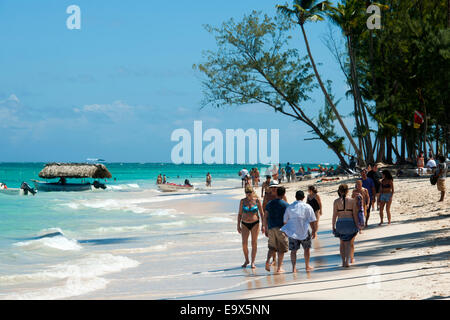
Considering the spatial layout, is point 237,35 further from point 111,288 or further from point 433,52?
point 111,288

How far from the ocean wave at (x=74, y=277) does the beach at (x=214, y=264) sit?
0.7 inches

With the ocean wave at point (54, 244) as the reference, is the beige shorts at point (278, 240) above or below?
above

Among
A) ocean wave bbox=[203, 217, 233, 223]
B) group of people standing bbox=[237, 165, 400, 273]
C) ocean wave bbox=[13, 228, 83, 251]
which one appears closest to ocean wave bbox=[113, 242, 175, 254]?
ocean wave bbox=[13, 228, 83, 251]

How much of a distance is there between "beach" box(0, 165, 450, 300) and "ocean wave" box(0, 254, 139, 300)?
2cm

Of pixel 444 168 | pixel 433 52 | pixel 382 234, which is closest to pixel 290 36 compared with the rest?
pixel 433 52

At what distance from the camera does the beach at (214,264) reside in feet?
25.6

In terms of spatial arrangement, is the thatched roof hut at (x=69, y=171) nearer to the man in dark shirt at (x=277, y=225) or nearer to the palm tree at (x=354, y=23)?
the palm tree at (x=354, y=23)

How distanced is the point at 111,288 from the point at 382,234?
22.4 ft

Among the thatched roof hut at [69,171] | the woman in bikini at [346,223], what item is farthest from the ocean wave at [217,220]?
the thatched roof hut at [69,171]

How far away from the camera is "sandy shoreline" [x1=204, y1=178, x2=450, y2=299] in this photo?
7133mm

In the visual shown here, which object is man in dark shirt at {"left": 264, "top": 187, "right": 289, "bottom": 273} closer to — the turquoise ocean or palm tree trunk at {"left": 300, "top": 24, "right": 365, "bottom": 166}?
the turquoise ocean

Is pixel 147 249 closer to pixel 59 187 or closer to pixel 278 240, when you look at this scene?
pixel 278 240

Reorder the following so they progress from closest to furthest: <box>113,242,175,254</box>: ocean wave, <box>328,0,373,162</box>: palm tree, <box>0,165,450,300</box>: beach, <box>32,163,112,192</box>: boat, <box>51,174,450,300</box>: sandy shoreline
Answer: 1. <box>51,174,450,300</box>: sandy shoreline
2. <box>0,165,450,300</box>: beach
3. <box>113,242,175,254</box>: ocean wave
4. <box>328,0,373,162</box>: palm tree
5. <box>32,163,112,192</box>: boat

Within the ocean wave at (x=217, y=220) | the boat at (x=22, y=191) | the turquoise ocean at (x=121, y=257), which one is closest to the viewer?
the turquoise ocean at (x=121, y=257)
